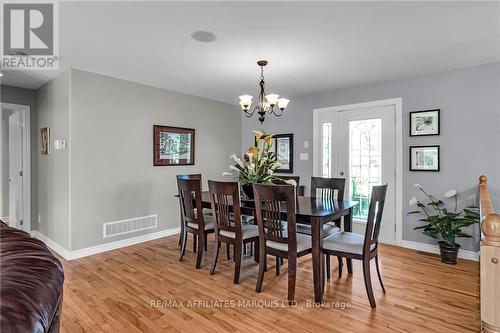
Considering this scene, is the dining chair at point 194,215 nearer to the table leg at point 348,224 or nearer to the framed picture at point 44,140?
the table leg at point 348,224

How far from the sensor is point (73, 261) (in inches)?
131

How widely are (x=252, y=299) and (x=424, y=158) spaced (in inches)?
115

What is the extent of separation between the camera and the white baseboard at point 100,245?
3442 millimetres

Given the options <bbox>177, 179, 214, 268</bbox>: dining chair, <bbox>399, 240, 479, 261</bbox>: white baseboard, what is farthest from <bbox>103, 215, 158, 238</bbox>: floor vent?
<bbox>399, 240, 479, 261</bbox>: white baseboard

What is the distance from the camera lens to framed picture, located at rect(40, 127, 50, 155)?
384 cm

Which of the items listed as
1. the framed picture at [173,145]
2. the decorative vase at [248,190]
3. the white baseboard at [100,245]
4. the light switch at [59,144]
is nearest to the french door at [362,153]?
the decorative vase at [248,190]

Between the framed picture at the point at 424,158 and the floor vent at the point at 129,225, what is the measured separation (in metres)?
3.81

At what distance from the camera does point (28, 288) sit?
77 centimetres

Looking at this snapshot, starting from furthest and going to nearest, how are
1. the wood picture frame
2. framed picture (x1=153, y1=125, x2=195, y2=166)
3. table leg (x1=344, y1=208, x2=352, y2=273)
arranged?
1. framed picture (x1=153, y1=125, x2=195, y2=166)
2. the wood picture frame
3. table leg (x1=344, y1=208, x2=352, y2=273)

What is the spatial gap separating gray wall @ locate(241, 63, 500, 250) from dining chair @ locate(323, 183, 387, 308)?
175 centimetres

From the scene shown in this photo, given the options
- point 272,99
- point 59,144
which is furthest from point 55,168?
point 272,99

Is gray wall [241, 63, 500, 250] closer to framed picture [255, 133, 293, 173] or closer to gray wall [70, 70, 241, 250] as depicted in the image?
framed picture [255, 133, 293, 173]

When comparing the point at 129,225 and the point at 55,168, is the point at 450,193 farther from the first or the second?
the point at 55,168

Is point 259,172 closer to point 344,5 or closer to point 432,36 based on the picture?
point 344,5
